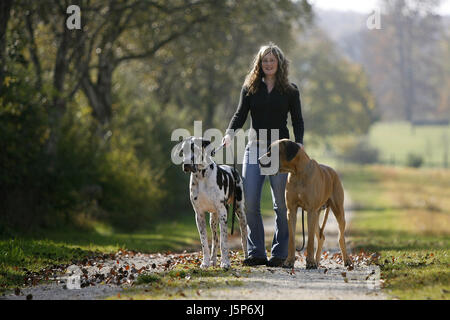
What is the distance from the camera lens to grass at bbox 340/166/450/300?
32.3 feet

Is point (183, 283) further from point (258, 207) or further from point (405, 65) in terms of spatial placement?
point (405, 65)

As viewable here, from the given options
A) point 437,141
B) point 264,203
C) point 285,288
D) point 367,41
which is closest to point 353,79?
point 437,141

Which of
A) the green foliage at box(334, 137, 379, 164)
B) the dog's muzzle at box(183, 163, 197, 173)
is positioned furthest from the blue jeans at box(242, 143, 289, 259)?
the green foliage at box(334, 137, 379, 164)

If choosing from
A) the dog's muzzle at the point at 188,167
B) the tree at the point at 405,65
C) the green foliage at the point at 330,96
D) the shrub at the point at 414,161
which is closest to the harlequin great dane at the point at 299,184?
the dog's muzzle at the point at 188,167

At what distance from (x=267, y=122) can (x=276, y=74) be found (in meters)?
0.71

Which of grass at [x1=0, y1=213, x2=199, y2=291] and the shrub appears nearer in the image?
grass at [x1=0, y1=213, x2=199, y2=291]

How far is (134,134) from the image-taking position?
31.8 meters

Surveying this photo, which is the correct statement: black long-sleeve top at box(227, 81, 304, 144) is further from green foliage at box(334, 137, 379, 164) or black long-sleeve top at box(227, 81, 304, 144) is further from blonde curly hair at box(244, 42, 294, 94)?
green foliage at box(334, 137, 379, 164)

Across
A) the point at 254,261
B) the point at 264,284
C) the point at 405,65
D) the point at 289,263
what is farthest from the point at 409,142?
the point at 264,284

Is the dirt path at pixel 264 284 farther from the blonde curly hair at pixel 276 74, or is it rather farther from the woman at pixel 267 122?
the blonde curly hair at pixel 276 74

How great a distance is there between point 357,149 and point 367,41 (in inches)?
1832

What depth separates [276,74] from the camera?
447 inches

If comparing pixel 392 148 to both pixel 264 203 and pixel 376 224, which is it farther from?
pixel 376 224
